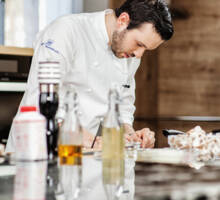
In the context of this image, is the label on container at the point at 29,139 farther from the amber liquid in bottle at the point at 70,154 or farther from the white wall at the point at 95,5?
the white wall at the point at 95,5

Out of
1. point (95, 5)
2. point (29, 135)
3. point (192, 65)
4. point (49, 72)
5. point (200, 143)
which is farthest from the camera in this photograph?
point (192, 65)

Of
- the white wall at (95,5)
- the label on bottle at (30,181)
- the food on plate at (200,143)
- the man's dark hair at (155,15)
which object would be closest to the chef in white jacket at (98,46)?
the man's dark hair at (155,15)

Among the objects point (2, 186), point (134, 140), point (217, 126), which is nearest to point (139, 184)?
point (2, 186)

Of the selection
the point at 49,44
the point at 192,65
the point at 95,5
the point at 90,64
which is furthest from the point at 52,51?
the point at 192,65

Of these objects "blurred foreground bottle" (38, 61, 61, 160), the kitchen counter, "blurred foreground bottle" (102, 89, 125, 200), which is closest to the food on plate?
the kitchen counter

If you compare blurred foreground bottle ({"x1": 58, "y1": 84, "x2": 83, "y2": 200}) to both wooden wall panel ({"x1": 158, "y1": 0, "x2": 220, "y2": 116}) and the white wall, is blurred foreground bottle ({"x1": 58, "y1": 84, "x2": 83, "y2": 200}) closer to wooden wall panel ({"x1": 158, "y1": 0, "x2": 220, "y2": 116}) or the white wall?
the white wall

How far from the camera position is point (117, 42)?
2.29 metres

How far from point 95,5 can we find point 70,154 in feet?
7.52

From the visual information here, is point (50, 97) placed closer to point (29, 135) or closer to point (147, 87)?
point (29, 135)

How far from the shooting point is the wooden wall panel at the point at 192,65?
3541 mm

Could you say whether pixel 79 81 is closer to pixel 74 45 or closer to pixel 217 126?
pixel 74 45

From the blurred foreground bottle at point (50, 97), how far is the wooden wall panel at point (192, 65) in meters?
2.16

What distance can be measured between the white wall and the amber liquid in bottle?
2.21 m

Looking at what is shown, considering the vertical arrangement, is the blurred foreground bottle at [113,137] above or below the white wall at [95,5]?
below
